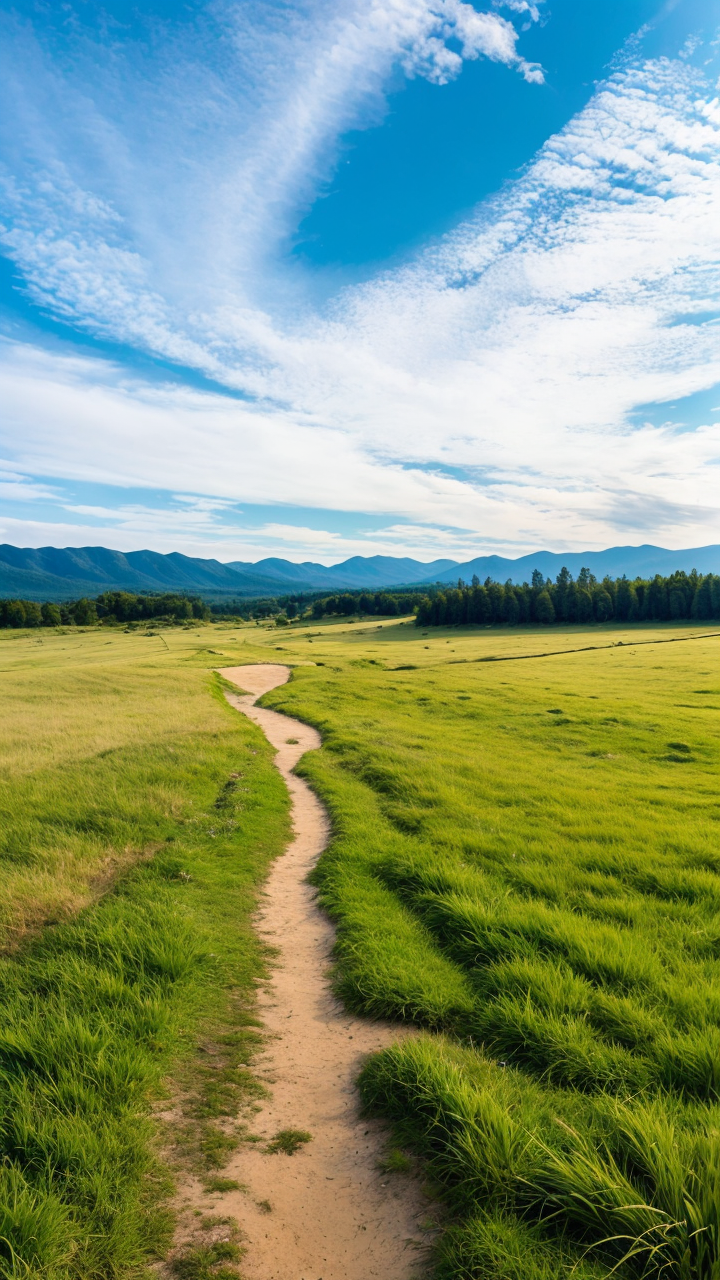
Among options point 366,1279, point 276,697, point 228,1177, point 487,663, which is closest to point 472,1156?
point 366,1279

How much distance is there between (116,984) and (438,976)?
3574mm

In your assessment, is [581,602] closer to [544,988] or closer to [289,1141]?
[544,988]

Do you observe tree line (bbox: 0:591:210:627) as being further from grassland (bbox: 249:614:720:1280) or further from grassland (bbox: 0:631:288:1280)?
grassland (bbox: 249:614:720:1280)

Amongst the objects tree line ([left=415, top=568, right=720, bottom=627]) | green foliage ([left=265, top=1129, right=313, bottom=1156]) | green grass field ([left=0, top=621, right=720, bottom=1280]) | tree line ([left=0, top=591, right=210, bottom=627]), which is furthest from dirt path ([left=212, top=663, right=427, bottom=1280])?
tree line ([left=0, top=591, right=210, bottom=627])

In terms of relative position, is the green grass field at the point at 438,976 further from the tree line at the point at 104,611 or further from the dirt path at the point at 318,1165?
the tree line at the point at 104,611

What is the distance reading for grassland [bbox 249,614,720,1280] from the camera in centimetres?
350

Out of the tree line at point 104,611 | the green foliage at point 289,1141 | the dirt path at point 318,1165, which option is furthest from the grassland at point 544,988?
the tree line at point 104,611

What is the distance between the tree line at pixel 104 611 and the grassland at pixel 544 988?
5479 inches

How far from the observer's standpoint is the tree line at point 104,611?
133250mm

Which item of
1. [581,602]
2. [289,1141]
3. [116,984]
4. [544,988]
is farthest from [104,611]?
[289,1141]

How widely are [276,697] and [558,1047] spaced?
26724 mm

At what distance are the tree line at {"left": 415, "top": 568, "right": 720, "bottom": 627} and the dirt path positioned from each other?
111532 millimetres

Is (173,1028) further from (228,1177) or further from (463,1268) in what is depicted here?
(463,1268)

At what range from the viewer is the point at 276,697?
31047 millimetres
